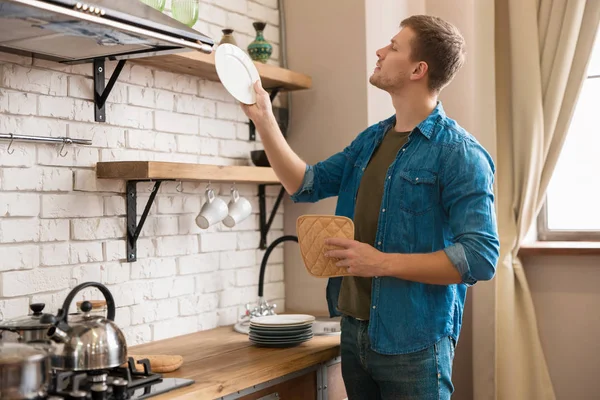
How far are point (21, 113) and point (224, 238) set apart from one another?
1020mm

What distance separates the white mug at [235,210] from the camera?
2.70 meters

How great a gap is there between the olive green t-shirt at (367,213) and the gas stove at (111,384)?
0.55 m

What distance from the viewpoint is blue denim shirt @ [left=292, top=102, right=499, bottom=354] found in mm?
2014

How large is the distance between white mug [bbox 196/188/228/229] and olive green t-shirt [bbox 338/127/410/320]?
0.55 metres

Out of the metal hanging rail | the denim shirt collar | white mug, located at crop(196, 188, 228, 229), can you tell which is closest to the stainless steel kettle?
the metal hanging rail

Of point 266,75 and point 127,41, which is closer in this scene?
point 127,41

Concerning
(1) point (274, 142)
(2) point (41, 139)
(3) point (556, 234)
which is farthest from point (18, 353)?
(3) point (556, 234)

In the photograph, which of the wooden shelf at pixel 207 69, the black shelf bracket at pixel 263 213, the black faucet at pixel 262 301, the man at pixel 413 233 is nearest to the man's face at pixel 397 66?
the man at pixel 413 233

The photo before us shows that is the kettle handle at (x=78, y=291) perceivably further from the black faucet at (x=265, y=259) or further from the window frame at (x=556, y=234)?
the window frame at (x=556, y=234)

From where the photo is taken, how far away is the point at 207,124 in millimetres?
2865

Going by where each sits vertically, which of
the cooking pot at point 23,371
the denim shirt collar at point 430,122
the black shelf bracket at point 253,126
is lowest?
the cooking pot at point 23,371

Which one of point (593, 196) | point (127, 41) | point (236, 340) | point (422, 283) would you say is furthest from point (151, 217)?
point (593, 196)

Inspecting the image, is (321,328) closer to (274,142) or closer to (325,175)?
(325,175)

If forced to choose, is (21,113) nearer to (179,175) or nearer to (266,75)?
(179,175)
